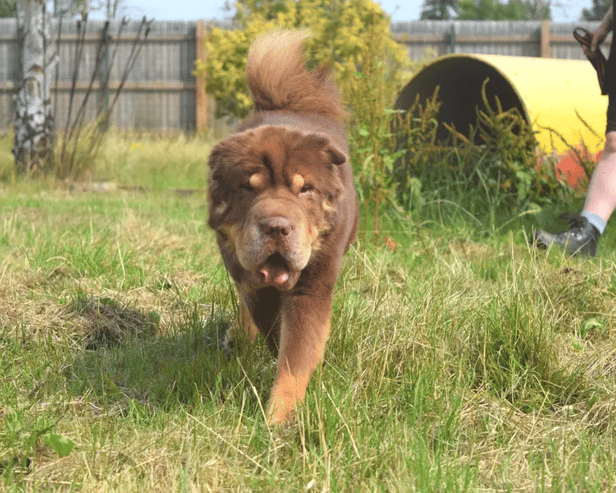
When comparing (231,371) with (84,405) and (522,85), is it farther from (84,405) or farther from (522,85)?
(522,85)

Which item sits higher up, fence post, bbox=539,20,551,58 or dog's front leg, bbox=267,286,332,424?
fence post, bbox=539,20,551,58

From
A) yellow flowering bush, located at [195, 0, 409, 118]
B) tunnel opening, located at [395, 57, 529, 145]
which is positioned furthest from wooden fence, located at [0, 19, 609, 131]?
tunnel opening, located at [395, 57, 529, 145]

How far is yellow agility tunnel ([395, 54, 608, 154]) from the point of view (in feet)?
18.8

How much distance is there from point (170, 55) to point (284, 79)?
13.4 meters

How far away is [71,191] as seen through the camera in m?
8.20

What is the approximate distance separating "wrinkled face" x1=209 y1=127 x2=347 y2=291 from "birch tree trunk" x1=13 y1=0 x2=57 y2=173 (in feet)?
22.0

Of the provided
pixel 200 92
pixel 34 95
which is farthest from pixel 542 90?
pixel 200 92

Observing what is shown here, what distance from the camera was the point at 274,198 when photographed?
7.75 ft

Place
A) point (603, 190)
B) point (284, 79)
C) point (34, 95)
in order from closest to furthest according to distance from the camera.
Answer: point (284, 79), point (603, 190), point (34, 95)

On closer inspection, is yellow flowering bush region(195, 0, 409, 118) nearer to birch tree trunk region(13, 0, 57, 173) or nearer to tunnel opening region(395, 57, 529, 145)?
birch tree trunk region(13, 0, 57, 173)

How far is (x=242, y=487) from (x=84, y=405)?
0.73m

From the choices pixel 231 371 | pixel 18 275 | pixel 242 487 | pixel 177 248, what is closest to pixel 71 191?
pixel 177 248

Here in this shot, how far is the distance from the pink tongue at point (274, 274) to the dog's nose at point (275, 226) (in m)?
0.16

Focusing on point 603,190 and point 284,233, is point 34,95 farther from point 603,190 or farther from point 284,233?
point 284,233
